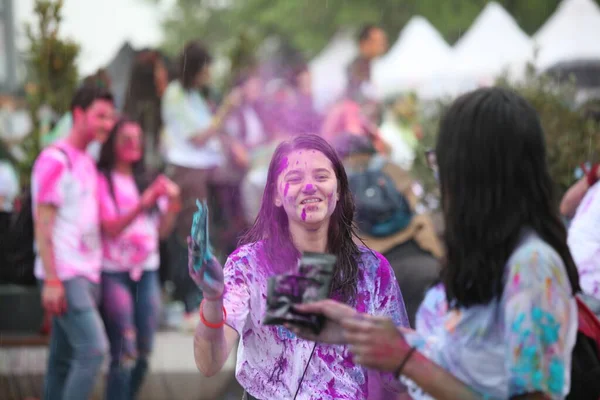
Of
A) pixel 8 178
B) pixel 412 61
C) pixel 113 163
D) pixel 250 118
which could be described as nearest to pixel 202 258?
pixel 113 163

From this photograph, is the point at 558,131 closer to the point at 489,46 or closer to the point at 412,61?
the point at 489,46

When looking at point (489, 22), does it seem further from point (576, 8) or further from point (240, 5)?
point (240, 5)

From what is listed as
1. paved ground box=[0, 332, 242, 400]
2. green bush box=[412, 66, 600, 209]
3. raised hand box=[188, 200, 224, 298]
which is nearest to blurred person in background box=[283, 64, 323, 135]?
green bush box=[412, 66, 600, 209]

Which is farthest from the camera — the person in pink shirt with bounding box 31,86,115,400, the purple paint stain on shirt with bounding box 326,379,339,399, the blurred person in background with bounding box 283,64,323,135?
the blurred person in background with bounding box 283,64,323,135

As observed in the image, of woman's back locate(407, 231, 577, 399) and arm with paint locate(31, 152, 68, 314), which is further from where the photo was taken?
arm with paint locate(31, 152, 68, 314)

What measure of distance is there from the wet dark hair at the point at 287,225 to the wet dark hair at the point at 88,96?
9.81 ft

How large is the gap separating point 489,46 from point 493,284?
14.2 metres

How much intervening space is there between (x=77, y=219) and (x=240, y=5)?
2702cm

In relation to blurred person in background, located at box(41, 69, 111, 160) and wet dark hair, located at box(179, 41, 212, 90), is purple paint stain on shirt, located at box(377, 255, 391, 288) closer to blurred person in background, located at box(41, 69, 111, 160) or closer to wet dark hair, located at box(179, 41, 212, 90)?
blurred person in background, located at box(41, 69, 111, 160)

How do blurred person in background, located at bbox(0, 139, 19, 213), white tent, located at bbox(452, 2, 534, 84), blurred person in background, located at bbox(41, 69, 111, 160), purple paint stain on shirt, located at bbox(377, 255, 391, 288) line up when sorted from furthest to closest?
white tent, located at bbox(452, 2, 534, 84)
blurred person in background, located at bbox(0, 139, 19, 213)
blurred person in background, located at bbox(41, 69, 111, 160)
purple paint stain on shirt, located at bbox(377, 255, 391, 288)

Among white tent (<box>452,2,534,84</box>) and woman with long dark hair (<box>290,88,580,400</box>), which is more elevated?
white tent (<box>452,2,534,84</box>)

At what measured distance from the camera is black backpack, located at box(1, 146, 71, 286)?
19.7 feet

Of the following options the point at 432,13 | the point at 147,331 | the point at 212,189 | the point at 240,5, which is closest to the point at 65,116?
the point at 212,189

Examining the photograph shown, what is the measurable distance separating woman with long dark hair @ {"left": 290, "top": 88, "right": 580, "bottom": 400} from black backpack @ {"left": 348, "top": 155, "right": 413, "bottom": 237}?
294 cm
